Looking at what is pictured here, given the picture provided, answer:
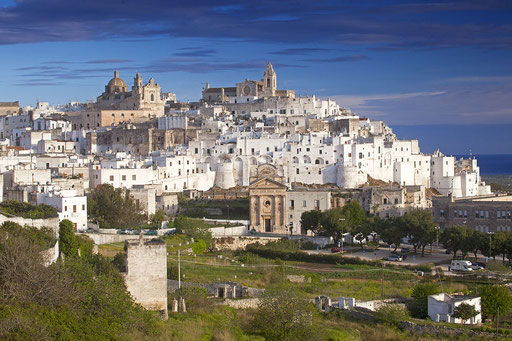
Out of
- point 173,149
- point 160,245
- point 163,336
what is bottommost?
point 163,336

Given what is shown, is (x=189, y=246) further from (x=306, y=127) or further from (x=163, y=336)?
(x=306, y=127)

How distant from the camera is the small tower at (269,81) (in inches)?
3423

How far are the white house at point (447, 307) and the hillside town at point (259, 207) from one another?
66mm

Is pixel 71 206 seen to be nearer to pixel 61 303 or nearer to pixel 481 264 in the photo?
pixel 481 264

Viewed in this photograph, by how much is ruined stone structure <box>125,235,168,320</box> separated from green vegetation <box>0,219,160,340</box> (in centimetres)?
58

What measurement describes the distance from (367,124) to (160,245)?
173 feet

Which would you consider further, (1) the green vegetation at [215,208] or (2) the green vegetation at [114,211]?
(1) the green vegetation at [215,208]

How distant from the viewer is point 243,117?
80438mm

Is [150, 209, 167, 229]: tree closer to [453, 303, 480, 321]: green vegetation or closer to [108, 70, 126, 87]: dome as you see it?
[453, 303, 480, 321]: green vegetation

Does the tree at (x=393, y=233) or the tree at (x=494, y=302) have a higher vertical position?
the tree at (x=393, y=233)

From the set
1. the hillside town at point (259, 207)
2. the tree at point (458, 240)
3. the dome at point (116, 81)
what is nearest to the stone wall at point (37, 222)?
the hillside town at point (259, 207)

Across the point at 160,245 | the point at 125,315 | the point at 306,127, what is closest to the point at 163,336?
the point at 125,315

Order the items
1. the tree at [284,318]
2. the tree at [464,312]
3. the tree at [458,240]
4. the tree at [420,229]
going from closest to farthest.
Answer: the tree at [284,318] → the tree at [464,312] → the tree at [458,240] → the tree at [420,229]

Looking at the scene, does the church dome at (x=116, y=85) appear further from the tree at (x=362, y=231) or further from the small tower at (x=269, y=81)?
the tree at (x=362, y=231)
